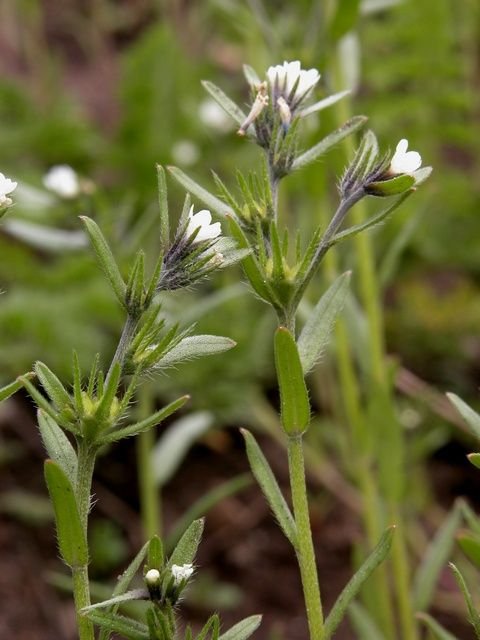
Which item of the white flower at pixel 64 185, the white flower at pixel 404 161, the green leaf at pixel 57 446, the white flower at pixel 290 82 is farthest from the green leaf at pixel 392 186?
the white flower at pixel 64 185

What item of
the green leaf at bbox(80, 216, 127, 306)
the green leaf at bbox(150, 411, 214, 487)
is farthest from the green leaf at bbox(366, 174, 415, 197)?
the green leaf at bbox(150, 411, 214, 487)

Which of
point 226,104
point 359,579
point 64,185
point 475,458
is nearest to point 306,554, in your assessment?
point 359,579

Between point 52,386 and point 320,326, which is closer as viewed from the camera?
point 52,386

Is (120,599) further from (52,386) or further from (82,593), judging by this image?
(52,386)

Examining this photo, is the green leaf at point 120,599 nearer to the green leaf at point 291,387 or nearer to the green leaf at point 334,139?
the green leaf at point 291,387

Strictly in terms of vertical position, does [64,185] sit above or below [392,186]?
above
